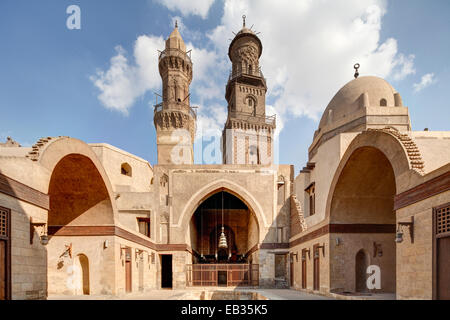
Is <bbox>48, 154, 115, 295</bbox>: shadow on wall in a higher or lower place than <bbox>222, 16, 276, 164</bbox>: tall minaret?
lower

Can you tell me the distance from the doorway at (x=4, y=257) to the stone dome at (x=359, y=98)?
50.6ft

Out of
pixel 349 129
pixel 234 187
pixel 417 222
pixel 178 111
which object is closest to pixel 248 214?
pixel 234 187

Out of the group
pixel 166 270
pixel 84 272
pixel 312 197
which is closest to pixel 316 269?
pixel 312 197

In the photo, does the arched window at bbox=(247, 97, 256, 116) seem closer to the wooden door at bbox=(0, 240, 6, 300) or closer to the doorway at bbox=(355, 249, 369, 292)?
the doorway at bbox=(355, 249, 369, 292)

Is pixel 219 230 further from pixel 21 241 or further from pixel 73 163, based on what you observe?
pixel 21 241

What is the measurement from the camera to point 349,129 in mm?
16219

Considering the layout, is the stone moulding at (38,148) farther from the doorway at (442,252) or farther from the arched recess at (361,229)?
the arched recess at (361,229)

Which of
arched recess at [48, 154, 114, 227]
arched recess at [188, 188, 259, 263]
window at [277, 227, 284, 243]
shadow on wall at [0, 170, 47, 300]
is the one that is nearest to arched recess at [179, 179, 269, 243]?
window at [277, 227, 284, 243]

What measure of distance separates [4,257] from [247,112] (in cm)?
2583

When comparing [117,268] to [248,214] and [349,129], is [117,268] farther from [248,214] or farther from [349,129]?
[248,214]

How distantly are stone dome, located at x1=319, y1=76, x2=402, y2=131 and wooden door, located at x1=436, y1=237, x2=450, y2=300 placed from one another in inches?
463

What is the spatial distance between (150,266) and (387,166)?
12.1 metres

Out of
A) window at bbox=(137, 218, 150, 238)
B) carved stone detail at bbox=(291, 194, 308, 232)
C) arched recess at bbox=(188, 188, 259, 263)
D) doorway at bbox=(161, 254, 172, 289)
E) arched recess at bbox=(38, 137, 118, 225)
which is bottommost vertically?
doorway at bbox=(161, 254, 172, 289)

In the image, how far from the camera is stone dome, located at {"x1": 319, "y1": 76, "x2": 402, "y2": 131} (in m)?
16.7
